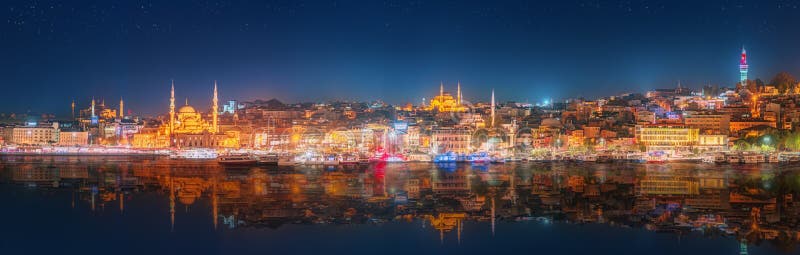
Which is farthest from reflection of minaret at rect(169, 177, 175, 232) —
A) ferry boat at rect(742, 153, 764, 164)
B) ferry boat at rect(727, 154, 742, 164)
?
ferry boat at rect(742, 153, 764, 164)

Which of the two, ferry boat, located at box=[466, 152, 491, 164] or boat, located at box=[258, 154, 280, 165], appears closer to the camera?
boat, located at box=[258, 154, 280, 165]

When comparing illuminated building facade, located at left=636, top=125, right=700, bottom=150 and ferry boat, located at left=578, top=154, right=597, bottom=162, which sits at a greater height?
illuminated building facade, located at left=636, top=125, right=700, bottom=150

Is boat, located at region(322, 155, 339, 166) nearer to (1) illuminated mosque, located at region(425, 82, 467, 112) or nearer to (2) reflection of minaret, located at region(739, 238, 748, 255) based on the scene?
(2) reflection of minaret, located at region(739, 238, 748, 255)

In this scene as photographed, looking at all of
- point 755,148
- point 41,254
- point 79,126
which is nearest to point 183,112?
point 79,126

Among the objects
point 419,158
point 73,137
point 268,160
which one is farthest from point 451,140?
point 73,137

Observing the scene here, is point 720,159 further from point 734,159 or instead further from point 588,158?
point 588,158

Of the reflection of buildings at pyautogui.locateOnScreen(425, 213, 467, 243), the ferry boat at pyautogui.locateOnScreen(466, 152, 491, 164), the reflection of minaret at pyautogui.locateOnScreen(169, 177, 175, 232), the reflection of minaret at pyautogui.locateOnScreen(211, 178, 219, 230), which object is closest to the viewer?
the reflection of buildings at pyautogui.locateOnScreen(425, 213, 467, 243)
